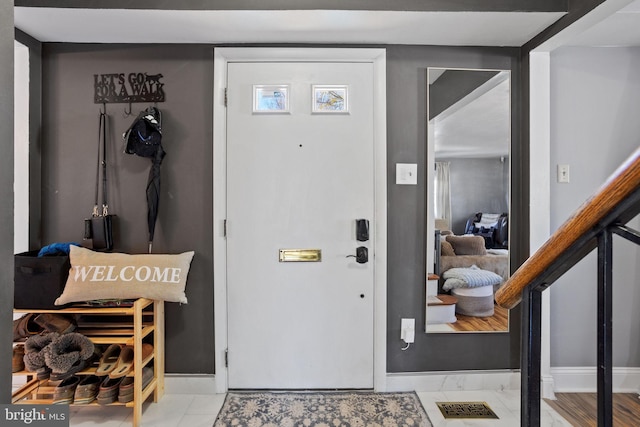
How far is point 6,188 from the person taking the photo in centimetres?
68

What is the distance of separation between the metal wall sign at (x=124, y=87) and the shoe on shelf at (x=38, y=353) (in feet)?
4.58

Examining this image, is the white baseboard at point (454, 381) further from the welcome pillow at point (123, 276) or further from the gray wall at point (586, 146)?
the welcome pillow at point (123, 276)

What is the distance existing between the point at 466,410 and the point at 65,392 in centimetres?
224

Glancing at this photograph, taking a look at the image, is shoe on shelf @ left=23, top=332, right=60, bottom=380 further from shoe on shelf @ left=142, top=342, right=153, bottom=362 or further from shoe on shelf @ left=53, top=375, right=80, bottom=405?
shoe on shelf @ left=142, top=342, right=153, bottom=362

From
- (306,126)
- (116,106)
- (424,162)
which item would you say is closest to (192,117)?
(116,106)

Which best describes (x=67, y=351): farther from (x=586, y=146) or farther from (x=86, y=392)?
(x=586, y=146)

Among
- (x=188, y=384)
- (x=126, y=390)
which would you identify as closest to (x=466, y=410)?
(x=188, y=384)

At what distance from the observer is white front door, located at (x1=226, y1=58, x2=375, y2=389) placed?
2176 millimetres

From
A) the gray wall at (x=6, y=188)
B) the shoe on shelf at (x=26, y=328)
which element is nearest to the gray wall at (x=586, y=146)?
the gray wall at (x=6, y=188)

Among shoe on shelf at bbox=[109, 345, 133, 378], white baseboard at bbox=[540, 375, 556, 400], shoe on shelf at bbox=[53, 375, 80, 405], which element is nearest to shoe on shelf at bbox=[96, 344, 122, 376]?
shoe on shelf at bbox=[109, 345, 133, 378]

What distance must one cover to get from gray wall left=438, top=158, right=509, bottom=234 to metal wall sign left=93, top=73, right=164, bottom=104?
1.92m

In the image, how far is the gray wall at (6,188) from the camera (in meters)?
0.67

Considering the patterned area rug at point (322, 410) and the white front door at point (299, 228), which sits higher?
the white front door at point (299, 228)

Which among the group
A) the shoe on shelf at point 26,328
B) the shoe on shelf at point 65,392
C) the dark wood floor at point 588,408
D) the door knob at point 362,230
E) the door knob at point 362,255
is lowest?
the dark wood floor at point 588,408
